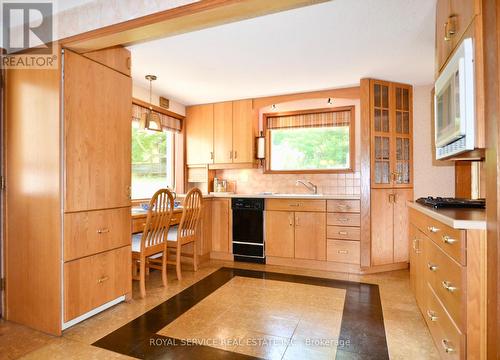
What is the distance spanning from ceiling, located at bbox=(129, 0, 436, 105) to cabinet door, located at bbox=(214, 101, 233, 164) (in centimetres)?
45

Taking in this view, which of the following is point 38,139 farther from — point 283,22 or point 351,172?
point 351,172

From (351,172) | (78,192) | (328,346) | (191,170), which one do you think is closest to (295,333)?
(328,346)

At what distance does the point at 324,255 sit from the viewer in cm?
339

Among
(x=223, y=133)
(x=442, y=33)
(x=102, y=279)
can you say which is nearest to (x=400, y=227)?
(x=442, y=33)

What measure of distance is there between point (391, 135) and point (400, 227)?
111 cm

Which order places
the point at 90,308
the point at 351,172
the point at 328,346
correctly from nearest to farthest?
the point at 328,346, the point at 90,308, the point at 351,172

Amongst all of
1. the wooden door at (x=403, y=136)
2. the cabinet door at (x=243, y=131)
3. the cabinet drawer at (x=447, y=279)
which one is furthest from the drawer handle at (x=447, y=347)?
the cabinet door at (x=243, y=131)

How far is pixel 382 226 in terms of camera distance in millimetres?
3340

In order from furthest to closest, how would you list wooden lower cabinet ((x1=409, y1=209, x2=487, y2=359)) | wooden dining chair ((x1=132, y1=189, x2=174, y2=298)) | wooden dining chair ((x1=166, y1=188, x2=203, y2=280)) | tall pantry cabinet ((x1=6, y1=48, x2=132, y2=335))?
1. wooden dining chair ((x1=166, y1=188, x2=203, y2=280))
2. wooden dining chair ((x1=132, y1=189, x2=174, y2=298))
3. tall pantry cabinet ((x1=6, y1=48, x2=132, y2=335))
4. wooden lower cabinet ((x1=409, y1=209, x2=487, y2=359))

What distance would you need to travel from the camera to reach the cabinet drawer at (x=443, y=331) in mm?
1308

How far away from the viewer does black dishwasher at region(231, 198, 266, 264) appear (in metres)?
3.66

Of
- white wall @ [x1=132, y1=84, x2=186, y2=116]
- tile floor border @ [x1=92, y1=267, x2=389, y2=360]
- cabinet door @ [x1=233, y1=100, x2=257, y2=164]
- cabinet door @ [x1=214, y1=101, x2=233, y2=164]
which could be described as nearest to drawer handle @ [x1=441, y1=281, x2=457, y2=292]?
tile floor border @ [x1=92, y1=267, x2=389, y2=360]

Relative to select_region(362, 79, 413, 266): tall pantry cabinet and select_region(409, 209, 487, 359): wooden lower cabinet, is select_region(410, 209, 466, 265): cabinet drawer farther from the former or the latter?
select_region(362, 79, 413, 266): tall pantry cabinet

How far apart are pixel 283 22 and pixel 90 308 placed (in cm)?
261
